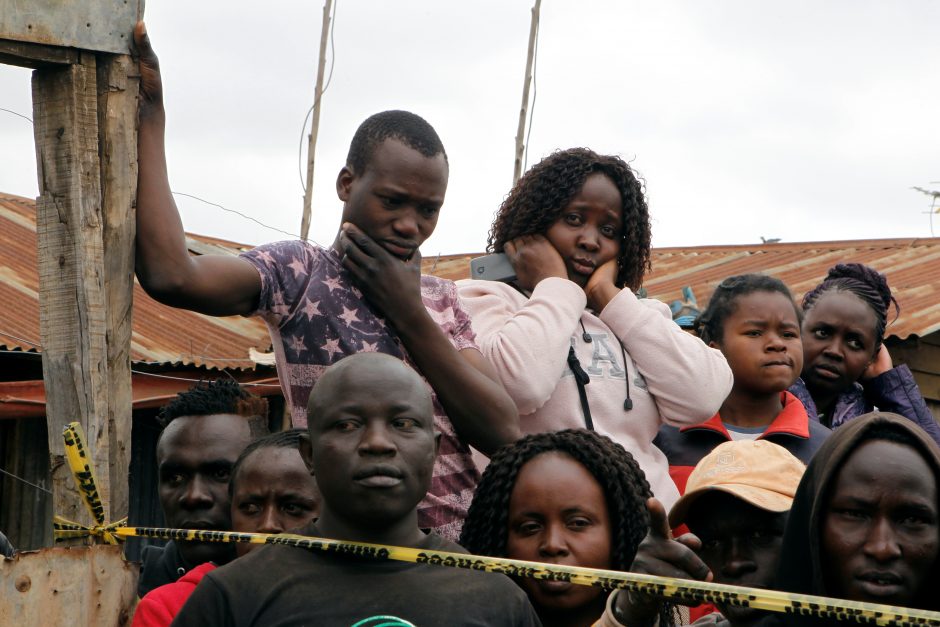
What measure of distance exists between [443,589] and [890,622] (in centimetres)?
84

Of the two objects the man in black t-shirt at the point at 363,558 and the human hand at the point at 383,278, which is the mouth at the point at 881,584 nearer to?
the man in black t-shirt at the point at 363,558

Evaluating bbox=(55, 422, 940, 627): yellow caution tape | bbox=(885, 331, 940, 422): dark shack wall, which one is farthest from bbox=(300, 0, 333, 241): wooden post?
bbox=(55, 422, 940, 627): yellow caution tape

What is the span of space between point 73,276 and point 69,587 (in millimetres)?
727

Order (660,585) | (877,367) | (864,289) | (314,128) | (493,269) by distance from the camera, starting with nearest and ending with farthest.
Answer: (660,585)
(493,269)
(864,289)
(877,367)
(314,128)

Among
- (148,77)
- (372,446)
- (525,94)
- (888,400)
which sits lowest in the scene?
(372,446)

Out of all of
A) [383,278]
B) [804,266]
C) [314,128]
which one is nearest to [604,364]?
[383,278]

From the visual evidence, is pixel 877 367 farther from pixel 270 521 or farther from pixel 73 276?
pixel 73 276

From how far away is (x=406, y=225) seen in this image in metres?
3.14

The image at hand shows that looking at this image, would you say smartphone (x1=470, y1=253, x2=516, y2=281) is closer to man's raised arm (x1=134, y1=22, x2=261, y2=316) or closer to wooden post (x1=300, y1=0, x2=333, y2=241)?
man's raised arm (x1=134, y1=22, x2=261, y2=316)

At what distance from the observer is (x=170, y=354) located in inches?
331

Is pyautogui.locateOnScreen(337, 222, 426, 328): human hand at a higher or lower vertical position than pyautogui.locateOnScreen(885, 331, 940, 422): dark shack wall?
lower

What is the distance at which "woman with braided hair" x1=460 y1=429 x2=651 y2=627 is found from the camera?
2869mm

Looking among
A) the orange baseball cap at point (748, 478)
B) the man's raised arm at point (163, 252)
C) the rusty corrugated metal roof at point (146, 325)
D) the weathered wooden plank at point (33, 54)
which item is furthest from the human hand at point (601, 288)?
the rusty corrugated metal roof at point (146, 325)

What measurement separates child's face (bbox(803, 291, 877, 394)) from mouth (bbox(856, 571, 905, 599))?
7.27 feet
